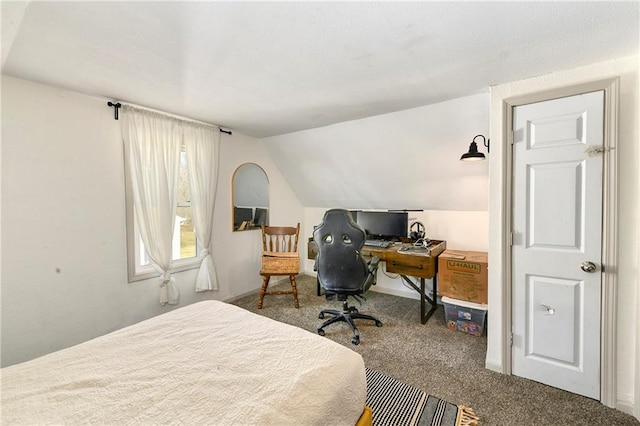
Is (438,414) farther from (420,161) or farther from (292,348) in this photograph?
(420,161)

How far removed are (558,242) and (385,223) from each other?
199 cm

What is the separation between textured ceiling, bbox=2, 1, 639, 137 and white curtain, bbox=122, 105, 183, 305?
347mm

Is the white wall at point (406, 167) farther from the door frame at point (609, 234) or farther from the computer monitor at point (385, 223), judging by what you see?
the door frame at point (609, 234)

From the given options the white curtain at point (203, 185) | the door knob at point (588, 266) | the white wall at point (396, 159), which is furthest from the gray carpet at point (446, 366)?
the white wall at point (396, 159)

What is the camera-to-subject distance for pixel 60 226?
83.4 inches

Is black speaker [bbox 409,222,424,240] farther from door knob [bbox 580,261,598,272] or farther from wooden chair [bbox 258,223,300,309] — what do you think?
door knob [bbox 580,261,598,272]

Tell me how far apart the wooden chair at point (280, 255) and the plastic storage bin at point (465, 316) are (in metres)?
1.76

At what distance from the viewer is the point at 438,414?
5.41 feet

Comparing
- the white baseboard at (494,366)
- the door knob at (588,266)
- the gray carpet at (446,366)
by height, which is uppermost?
the door knob at (588,266)

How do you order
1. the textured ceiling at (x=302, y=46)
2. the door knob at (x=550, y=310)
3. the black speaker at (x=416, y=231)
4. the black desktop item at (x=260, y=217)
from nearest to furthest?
the textured ceiling at (x=302, y=46)
the door knob at (x=550, y=310)
the black speaker at (x=416, y=231)
the black desktop item at (x=260, y=217)

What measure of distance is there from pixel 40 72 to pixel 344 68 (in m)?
2.15

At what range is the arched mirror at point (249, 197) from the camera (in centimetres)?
356

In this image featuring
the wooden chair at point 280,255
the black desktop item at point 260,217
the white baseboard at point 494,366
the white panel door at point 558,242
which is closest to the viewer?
the white panel door at point 558,242

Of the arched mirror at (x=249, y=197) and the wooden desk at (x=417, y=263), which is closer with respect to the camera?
the wooden desk at (x=417, y=263)
